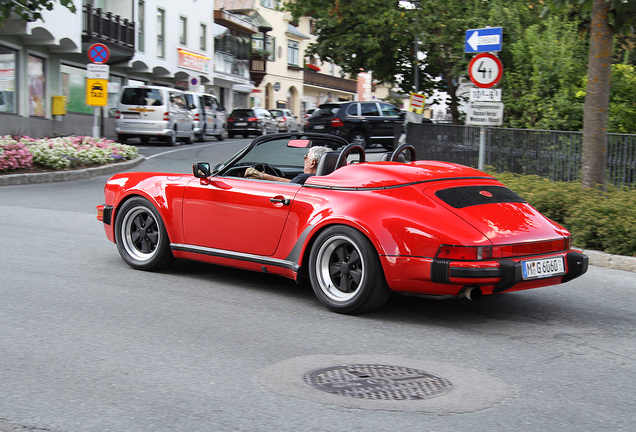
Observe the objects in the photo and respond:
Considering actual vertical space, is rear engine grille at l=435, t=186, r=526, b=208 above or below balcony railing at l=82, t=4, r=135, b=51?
below

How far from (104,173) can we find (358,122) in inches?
435

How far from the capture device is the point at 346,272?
5.32 m

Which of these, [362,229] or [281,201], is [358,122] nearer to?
[281,201]

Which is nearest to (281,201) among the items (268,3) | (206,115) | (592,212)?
(592,212)

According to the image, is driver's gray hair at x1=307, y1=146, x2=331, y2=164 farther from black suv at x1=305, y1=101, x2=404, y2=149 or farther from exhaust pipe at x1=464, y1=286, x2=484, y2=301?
black suv at x1=305, y1=101, x2=404, y2=149

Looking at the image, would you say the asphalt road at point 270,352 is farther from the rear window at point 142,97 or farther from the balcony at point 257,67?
the balcony at point 257,67

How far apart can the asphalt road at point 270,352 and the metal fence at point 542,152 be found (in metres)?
6.06

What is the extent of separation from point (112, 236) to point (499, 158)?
33.2 feet

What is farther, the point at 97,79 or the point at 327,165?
the point at 97,79

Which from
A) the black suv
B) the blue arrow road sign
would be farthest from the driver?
the black suv

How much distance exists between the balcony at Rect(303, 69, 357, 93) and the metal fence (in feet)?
174

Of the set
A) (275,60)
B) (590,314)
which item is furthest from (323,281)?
(275,60)

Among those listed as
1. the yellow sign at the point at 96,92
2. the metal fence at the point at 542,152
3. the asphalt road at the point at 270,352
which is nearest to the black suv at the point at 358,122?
the yellow sign at the point at 96,92

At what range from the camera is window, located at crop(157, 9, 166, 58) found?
3989 cm
